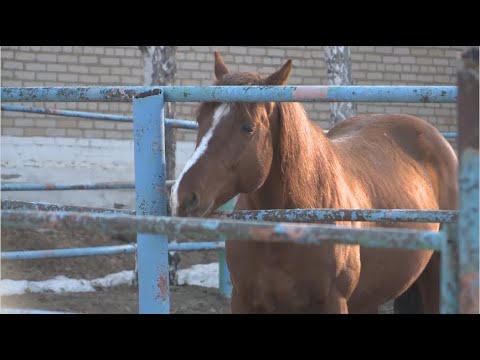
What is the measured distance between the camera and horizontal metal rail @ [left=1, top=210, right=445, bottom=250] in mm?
1631

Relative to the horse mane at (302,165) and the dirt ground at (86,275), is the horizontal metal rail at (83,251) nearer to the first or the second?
the dirt ground at (86,275)

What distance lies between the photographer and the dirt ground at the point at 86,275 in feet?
19.9

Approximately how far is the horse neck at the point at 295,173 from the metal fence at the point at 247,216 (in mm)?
483

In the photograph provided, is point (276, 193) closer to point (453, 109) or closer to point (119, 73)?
point (119, 73)

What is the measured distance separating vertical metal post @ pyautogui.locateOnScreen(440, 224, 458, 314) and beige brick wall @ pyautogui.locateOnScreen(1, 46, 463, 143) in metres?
8.14

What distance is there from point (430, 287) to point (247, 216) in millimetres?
2487

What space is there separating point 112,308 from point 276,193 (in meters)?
2.92

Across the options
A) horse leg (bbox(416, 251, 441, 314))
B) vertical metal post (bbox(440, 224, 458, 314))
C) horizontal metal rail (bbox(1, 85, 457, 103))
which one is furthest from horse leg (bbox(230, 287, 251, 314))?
vertical metal post (bbox(440, 224, 458, 314))

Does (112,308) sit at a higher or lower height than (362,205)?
lower

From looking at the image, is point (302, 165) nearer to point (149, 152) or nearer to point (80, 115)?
point (149, 152)

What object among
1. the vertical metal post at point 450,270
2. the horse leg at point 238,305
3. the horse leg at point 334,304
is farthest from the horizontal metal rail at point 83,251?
the vertical metal post at point 450,270

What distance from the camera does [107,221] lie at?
1780 millimetres

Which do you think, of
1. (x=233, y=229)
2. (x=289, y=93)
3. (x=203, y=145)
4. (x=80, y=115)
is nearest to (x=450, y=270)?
(x=233, y=229)
